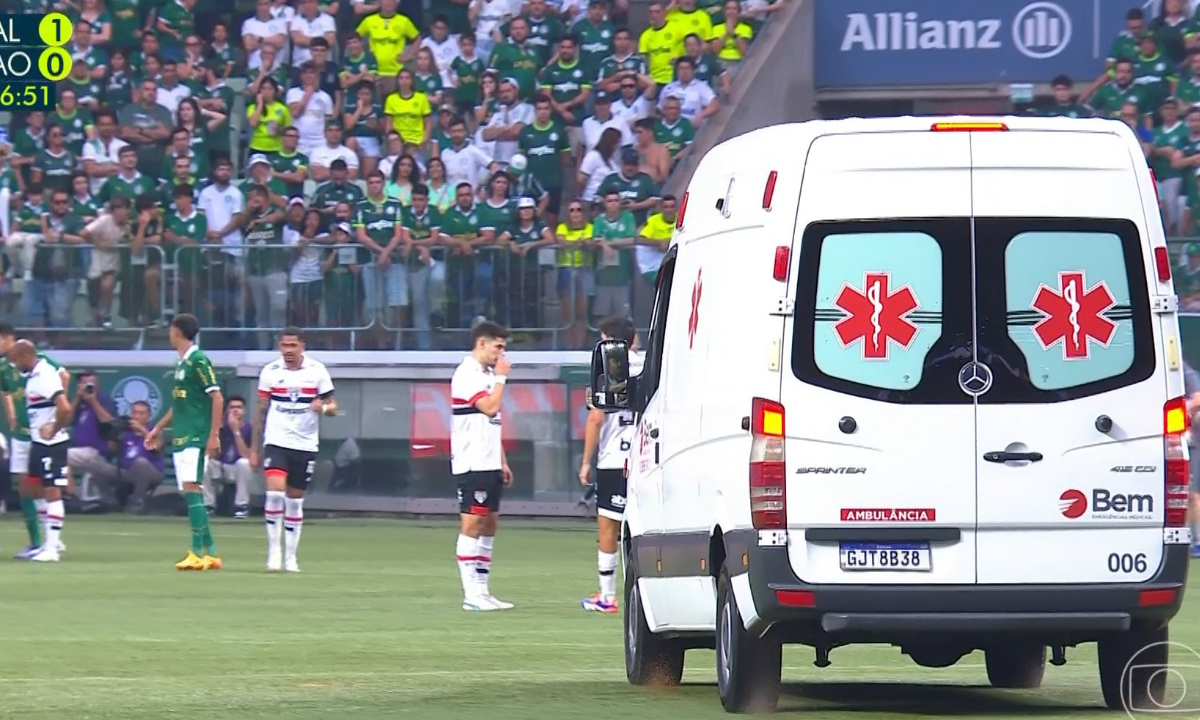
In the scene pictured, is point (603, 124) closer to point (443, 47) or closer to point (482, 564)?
point (443, 47)

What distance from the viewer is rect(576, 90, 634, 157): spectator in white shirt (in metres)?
29.5

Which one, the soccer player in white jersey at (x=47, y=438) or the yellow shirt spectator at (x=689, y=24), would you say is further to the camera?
the yellow shirt spectator at (x=689, y=24)

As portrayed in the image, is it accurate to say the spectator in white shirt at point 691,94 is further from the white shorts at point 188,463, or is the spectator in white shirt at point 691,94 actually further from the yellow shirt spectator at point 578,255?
the white shorts at point 188,463

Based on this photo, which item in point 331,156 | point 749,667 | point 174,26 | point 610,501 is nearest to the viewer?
point 749,667

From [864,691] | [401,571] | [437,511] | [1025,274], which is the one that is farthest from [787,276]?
[437,511]

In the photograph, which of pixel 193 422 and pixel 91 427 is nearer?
pixel 193 422

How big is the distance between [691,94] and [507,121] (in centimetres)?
223

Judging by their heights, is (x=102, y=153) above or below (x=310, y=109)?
below

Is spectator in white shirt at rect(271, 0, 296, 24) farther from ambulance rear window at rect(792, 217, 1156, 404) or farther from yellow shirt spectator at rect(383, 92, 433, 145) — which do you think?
ambulance rear window at rect(792, 217, 1156, 404)

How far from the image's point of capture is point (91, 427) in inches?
1173

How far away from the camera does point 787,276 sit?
388 inches

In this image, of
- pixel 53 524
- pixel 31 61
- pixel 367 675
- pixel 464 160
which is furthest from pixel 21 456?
pixel 367 675

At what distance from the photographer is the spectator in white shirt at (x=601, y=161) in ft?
96.0

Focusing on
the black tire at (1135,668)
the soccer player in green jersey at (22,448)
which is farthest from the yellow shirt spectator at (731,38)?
the black tire at (1135,668)
